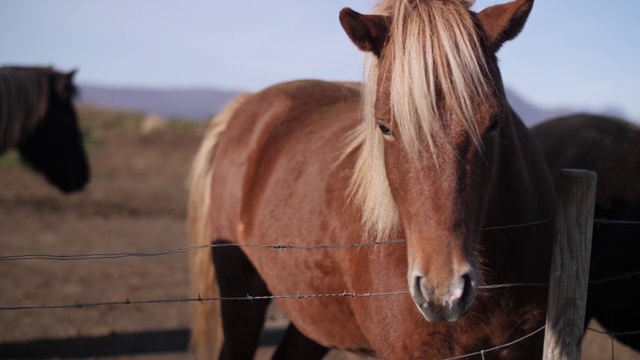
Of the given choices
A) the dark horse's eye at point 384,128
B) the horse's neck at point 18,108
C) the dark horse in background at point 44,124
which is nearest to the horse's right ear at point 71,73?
the dark horse in background at point 44,124

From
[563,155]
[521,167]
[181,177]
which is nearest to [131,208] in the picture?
[181,177]

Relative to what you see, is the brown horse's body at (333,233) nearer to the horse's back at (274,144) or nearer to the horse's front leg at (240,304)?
the horse's back at (274,144)

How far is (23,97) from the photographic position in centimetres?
757

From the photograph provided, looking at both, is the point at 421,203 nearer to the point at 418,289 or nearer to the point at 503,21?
the point at 418,289

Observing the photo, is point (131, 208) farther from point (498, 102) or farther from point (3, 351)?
point (498, 102)

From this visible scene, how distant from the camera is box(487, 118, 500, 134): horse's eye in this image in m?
2.29

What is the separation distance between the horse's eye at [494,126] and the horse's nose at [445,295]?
516mm

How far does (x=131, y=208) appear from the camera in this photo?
12.6m

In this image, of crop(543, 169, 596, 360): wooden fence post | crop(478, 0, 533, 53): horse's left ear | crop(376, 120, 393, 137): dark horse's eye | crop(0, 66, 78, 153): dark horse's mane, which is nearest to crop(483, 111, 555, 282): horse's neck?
crop(543, 169, 596, 360): wooden fence post

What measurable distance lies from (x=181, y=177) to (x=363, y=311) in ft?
43.8

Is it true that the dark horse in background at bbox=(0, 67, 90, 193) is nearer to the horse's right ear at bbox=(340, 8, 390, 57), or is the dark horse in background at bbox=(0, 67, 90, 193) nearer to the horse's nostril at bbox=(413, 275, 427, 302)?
the horse's right ear at bbox=(340, 8, 390, 57)

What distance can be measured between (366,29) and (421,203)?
0.71m

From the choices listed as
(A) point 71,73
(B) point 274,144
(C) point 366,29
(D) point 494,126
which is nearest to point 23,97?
(A) point 71,73

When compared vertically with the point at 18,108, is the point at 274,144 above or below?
above
